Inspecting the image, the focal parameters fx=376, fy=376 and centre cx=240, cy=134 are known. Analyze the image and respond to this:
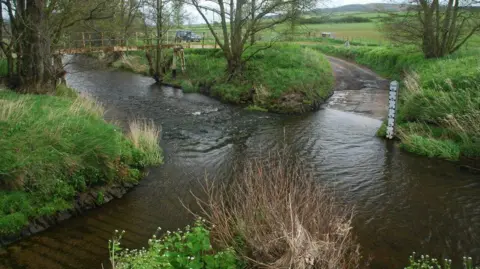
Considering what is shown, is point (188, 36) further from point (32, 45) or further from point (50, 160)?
point (50, 160)

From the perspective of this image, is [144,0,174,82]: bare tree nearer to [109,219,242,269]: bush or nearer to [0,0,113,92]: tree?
[0,0,113,92]: tree

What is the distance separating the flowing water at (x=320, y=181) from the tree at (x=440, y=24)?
30.5ft

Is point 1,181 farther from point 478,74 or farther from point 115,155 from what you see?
point 478,74

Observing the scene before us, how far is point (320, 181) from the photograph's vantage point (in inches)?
406

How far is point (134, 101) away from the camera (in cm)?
2123

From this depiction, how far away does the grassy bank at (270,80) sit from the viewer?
66.4ft

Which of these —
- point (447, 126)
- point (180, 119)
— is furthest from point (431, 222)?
point (180, 119)

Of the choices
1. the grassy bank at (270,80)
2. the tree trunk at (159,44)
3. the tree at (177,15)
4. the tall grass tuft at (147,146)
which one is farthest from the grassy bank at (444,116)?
the tree trunk at (159,44)

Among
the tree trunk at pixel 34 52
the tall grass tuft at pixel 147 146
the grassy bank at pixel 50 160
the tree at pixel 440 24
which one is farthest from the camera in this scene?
the tree at pixel 440 24

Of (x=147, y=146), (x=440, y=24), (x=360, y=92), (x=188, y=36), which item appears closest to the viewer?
(x=147, y=146)

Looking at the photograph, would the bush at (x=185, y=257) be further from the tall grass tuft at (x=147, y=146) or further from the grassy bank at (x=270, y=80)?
the grassy bank at (x=270, y=80)

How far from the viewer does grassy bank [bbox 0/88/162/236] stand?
297 inches

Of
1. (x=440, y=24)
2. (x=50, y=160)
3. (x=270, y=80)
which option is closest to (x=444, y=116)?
(x=270, y=80)

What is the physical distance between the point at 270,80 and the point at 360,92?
664 cm
